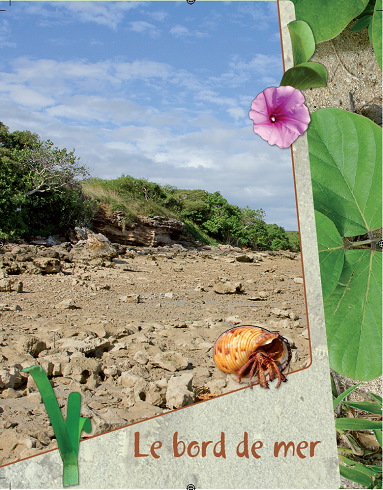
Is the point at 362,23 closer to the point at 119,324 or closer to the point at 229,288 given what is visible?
the point at 119,324

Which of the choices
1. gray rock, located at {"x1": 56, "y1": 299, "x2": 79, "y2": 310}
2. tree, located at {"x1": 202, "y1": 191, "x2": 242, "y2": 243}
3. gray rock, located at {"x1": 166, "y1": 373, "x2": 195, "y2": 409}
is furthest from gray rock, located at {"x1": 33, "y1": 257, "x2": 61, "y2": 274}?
gray rock, located at {"x1": 166, "y1": 373, "x2": 195, "y2": 409}

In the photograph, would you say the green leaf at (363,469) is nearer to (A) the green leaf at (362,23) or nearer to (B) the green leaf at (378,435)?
(B) the green leaf at (378,435)

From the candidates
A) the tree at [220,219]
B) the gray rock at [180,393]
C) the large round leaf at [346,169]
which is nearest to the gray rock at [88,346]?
the gray rock at [180,393]

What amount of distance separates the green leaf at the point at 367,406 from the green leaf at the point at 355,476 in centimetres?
15

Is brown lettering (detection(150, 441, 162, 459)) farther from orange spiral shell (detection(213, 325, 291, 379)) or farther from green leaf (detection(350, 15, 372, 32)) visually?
green leaf (detection(350, 15, 372, 32))

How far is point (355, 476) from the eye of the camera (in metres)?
0.81

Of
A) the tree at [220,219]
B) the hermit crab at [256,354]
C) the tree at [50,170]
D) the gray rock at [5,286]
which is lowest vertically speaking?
the hermit crab at [256,354]

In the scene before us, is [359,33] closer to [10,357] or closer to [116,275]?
[10,357]

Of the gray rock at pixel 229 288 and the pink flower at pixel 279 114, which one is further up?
the pink flower at pixel 279 114

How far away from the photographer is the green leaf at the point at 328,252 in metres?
0.81

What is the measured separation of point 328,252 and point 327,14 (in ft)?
2.13

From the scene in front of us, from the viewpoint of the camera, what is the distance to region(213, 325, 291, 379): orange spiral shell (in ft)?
2.70

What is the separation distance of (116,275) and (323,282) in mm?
4423

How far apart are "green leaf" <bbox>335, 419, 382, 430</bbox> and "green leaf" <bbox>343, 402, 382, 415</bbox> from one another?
0.10 feet
